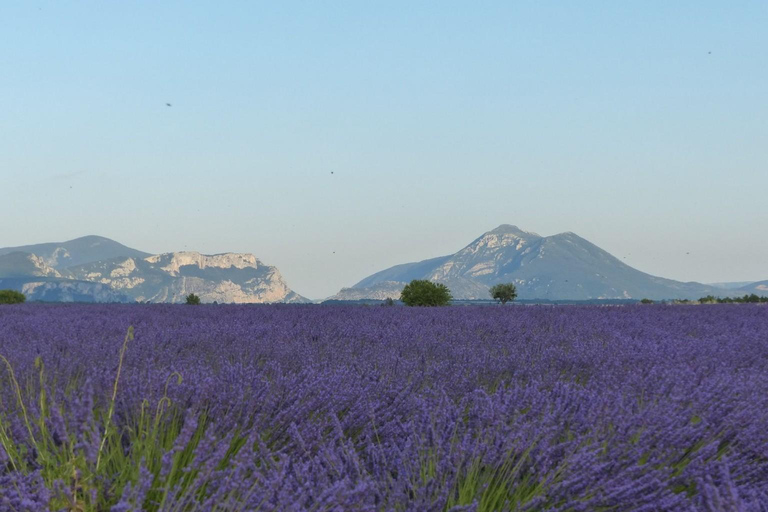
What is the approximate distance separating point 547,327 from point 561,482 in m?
4.86

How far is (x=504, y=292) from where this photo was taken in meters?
22.6

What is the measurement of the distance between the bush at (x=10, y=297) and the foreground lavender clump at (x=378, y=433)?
1658 centimetres

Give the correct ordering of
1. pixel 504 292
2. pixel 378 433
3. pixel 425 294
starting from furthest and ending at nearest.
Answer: pixel 504 292 → pixel 425 294 → pixel 378 433

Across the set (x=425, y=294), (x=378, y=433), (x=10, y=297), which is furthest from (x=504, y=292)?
(x=378, y=433)

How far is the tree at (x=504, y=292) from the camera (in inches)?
890

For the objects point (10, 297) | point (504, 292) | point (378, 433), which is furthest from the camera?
point (504, 292)

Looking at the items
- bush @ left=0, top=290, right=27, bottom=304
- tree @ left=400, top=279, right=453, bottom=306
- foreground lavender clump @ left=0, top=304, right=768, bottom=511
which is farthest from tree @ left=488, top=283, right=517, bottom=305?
foreground lavender clump @ left=0, top=304, right=768, bottom=511

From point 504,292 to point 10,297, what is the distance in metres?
14.9

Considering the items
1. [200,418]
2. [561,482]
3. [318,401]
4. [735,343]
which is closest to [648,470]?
[561,482]

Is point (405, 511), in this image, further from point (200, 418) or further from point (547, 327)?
point (547, 327)

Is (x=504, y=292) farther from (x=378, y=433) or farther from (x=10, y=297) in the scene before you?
(x=378, y=433)

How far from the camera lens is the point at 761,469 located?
226 cm

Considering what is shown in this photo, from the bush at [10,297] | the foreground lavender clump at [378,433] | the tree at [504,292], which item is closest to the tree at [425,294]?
the tree at [504,292]

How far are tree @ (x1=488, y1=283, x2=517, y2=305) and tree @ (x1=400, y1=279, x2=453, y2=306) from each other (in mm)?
5222
